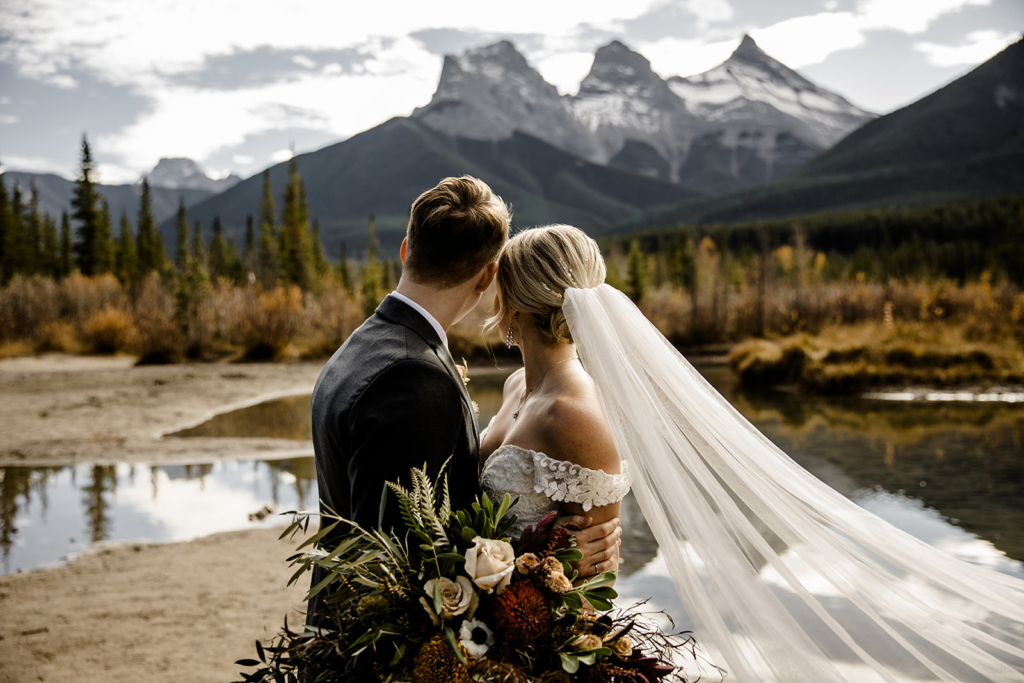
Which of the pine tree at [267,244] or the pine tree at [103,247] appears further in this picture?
the pine tree at [103,247]

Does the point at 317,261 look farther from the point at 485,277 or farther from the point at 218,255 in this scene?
the point at 485,277

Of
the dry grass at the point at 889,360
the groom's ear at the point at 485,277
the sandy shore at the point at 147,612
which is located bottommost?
the sandy shore at the point at 147,612

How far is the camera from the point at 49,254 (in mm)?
53312

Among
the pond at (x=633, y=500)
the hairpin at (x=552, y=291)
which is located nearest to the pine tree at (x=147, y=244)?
the pond at (x=633, y=500)

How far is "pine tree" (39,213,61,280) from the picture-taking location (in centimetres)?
5059

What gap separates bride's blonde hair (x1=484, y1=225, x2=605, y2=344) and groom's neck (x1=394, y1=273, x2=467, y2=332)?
64cm

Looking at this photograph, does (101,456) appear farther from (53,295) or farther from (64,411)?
(53,295)

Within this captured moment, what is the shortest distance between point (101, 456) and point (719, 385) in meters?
15.8

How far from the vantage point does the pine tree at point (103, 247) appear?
1837 inches

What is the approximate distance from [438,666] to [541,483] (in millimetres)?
1083

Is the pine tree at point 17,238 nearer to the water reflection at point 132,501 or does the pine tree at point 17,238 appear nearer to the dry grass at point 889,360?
the water reflection at point 132,501

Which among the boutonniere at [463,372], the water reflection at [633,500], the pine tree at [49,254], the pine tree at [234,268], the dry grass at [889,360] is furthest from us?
the pine tree at [234,268]

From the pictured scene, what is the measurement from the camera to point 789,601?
556 cm

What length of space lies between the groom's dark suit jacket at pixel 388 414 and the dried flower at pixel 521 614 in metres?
0.38
